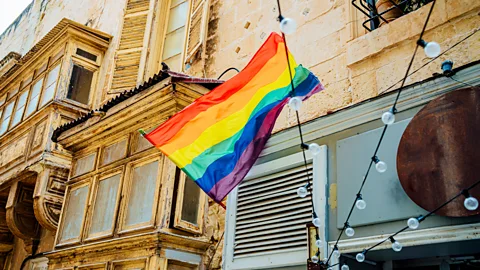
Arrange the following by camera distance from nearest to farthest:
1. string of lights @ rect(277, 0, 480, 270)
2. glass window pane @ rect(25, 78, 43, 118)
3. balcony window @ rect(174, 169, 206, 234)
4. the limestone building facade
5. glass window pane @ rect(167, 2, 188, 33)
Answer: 1. string of lights @ rect(277, 0, 480, 270)
2. the limestone building facade
3. balcony window @ rect(174, 169, 206, 234)
4. glass window pane @ rect(167, 2, 188, 33)
5. glass window pane @ rect(25, 78, 43, 118)

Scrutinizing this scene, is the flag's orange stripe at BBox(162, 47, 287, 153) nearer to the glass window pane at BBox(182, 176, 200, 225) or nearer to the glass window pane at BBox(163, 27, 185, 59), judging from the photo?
the glass window pane at BBox(182, 176, 200, 225)

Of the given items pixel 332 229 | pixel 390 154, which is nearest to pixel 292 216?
pixel 332 229

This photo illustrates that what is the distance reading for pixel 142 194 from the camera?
5.99 metres

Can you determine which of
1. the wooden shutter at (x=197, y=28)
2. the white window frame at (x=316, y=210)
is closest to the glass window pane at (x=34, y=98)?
the wooden shutter at (x=197, y=28)

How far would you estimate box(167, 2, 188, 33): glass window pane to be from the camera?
27.5ft

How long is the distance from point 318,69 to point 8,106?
27.6 feet

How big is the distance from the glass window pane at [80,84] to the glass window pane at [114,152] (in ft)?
8.38

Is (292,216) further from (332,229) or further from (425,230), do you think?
(425,230)

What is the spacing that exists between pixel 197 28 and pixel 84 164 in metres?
2.72

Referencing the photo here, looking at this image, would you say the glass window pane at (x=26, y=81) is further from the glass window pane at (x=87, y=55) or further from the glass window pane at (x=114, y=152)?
the glass window pane at (x=114, y=152)

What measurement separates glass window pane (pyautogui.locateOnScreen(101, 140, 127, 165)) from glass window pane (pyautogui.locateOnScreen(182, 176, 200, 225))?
1186mm

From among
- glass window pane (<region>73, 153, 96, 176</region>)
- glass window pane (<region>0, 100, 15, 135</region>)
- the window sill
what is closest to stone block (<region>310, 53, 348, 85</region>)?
the window sill

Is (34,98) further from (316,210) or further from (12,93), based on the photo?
(316,210)

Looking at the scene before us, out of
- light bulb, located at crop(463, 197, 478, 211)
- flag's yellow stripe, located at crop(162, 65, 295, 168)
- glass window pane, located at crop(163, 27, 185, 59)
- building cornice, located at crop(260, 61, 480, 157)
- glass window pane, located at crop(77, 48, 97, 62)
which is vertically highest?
glass window pane, located at crop(77, 48, 97, 62)
